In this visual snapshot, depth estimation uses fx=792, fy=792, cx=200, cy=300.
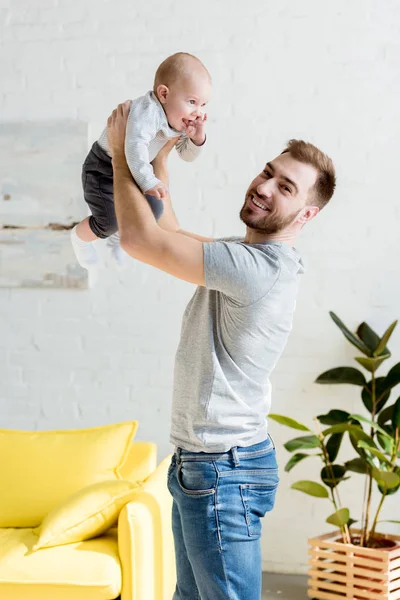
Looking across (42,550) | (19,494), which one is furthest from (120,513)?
(19,494)

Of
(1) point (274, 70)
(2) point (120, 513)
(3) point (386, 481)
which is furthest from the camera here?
(1) point (274, 70)

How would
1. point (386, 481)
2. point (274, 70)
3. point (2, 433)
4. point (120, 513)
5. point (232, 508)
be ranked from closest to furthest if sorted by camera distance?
point (232, 508) → point (120, 513) → point (386, 481) → point (2, 433) → point (274, 70)

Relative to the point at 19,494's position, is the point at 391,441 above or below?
above

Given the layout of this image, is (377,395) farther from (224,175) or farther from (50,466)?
(50,466)

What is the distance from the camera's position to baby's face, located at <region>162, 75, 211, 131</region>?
1812 millimetres

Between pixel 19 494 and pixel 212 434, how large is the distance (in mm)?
1437

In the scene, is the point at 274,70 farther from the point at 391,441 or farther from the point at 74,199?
the point at 391,441

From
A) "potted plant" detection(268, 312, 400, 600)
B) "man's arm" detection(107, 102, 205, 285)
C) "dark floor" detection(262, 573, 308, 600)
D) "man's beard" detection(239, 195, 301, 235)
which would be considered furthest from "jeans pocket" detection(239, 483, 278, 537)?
"dark floor" detection(262, 573, 308, 600)

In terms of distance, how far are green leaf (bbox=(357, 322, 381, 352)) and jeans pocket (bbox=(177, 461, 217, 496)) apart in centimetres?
155

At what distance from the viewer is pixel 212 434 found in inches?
69.7

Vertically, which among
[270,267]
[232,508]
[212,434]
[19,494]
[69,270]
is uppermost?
[270,267]

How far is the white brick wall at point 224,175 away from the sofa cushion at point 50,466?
580 millimetres

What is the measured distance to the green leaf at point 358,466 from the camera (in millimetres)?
3068

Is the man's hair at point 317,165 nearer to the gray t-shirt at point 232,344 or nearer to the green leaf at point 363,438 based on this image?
the gray t-shirt at point 232,344
